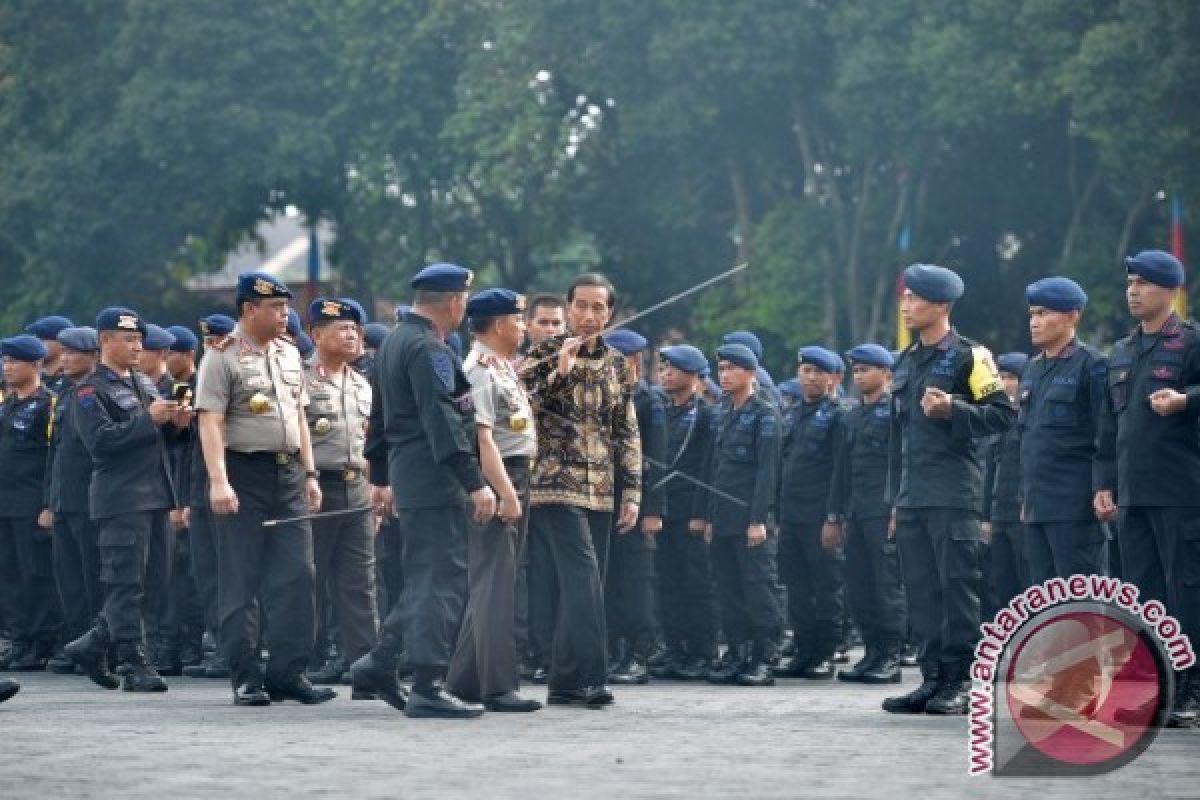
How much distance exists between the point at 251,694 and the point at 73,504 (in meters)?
3.23

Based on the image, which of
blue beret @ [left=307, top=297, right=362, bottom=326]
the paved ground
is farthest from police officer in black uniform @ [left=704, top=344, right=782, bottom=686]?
blue beret @ [left=307, top=297, right=362, bottom=326]

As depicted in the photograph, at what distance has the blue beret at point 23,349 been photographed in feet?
54.2

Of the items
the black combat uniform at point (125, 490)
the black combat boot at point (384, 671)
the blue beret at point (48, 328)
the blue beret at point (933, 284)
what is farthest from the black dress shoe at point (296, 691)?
the blue beret at point (48, 328)

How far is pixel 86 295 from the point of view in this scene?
157 feet

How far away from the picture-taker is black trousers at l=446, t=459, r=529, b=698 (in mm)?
12492

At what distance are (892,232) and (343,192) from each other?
11.2 meters

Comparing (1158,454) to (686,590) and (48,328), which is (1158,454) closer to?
(686,590)

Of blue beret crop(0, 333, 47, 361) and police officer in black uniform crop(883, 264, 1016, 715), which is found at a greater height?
blue beret crop(0, 333, 47, 361)

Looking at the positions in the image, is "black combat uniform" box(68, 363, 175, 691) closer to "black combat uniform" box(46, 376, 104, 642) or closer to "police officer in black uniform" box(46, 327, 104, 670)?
"police officer in black uniform" box(46, 327, 104, 670)

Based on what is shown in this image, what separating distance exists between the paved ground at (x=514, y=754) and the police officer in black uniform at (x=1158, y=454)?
2.85ft

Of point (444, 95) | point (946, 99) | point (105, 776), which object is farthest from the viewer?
point (444, 95)

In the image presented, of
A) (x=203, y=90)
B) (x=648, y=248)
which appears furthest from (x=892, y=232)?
(x=203, y=90)

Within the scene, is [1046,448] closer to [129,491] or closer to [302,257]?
[129,491]

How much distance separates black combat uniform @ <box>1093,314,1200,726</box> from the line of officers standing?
0.01 meters
